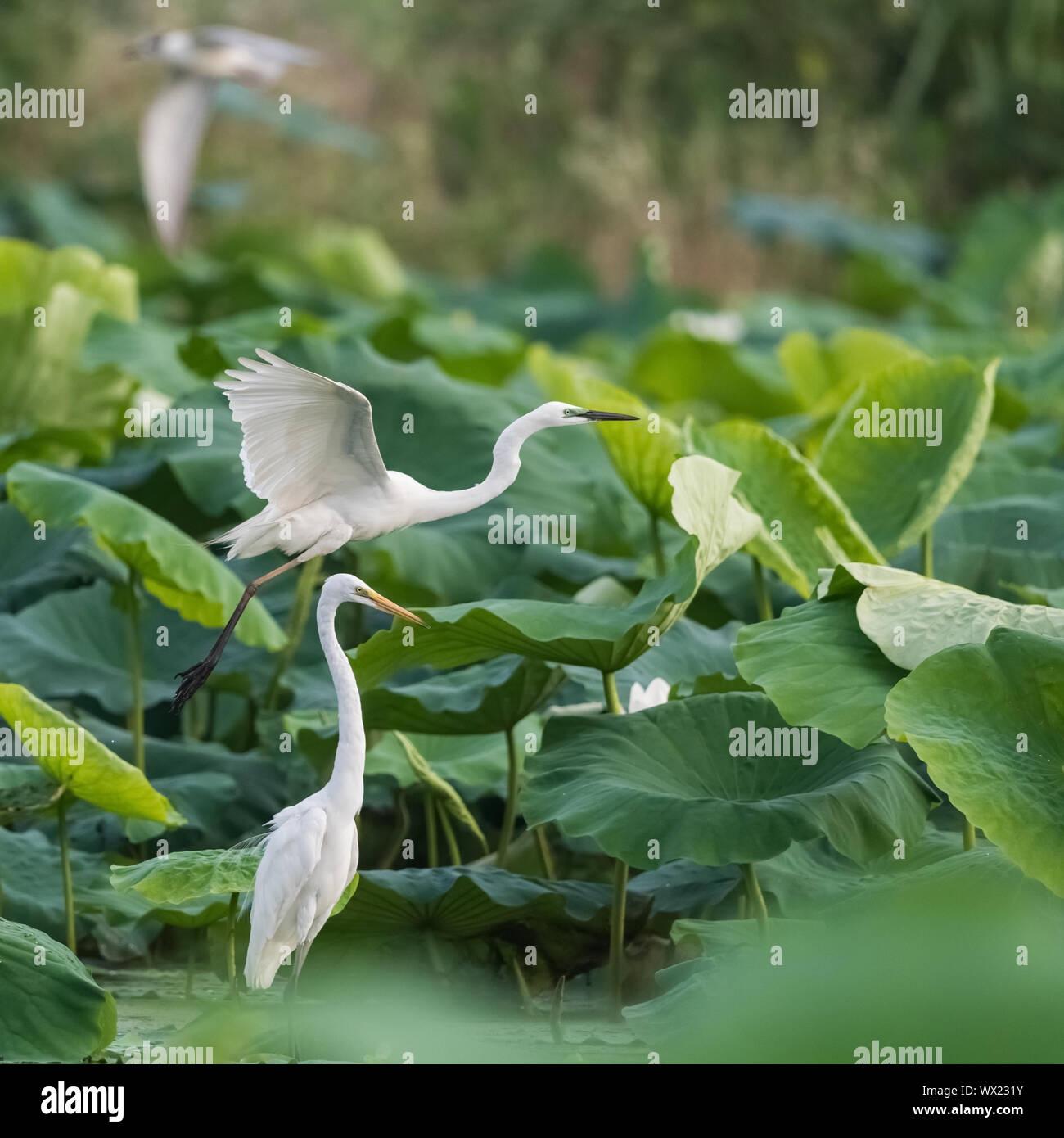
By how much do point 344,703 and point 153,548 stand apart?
0.78m

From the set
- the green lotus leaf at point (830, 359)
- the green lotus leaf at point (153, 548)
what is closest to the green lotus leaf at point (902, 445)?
the green lotus leaf at point (153, 548)

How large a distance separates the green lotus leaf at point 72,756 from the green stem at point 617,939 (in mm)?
597

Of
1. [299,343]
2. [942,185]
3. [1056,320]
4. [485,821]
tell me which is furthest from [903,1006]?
[942,185]

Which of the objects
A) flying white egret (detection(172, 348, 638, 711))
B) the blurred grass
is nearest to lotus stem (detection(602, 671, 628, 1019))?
flying white egret (detection(172, 348, 638, 711))

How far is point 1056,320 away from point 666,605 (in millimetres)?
6780

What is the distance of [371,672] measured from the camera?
2.08 meters

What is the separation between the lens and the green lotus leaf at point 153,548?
2.29 metres

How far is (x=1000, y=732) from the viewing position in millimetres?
1930

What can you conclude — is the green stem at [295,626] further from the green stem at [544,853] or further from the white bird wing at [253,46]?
the white bird wing at [253,46]

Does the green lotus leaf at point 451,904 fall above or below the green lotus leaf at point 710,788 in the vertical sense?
below

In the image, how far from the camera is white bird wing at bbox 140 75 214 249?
11.4ft

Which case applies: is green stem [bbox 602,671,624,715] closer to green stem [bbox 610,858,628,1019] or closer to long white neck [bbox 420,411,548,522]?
green stem [bbox 610,858,628,1019]

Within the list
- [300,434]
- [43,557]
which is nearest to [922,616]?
[300,434]
